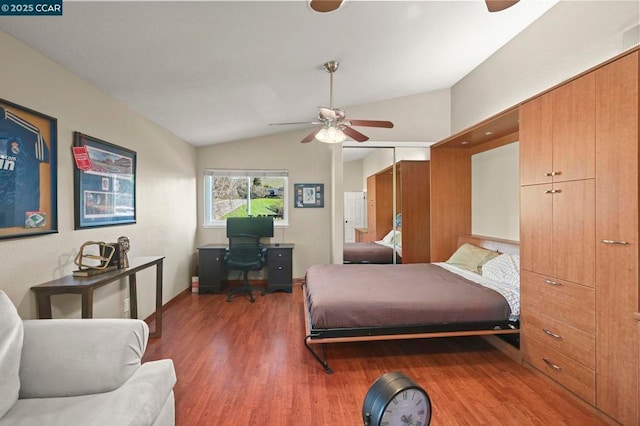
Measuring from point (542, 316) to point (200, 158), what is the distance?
4987 millimetres

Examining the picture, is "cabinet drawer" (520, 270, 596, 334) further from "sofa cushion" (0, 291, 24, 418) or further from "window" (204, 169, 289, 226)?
"window" (204, 169, 289, 226)

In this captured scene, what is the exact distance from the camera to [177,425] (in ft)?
5.90

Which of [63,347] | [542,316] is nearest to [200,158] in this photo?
[63,347]

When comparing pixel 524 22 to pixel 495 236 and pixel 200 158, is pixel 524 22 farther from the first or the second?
pixel 200 158

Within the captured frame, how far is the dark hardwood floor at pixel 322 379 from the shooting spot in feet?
6.20

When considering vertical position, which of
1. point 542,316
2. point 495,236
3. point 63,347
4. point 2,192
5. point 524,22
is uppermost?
point 524,22

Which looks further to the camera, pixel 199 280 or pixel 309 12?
pixel 199 280

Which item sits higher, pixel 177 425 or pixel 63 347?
pixel 63 347

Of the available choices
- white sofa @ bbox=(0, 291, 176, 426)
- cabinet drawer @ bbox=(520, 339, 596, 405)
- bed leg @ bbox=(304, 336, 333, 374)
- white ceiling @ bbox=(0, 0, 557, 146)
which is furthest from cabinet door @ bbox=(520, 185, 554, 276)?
white sofa @ bbox=(0, 291, 176, 426)

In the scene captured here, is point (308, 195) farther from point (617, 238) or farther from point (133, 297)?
point (617, 238)

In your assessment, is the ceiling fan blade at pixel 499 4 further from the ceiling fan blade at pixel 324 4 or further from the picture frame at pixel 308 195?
the picture frame at pixel 308 195

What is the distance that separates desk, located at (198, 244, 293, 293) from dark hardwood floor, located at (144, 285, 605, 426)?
3.89ft

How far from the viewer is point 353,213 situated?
4762 mm

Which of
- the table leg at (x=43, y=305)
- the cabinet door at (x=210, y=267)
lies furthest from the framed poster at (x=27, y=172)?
the cabinet door at (x=210, y=267)
